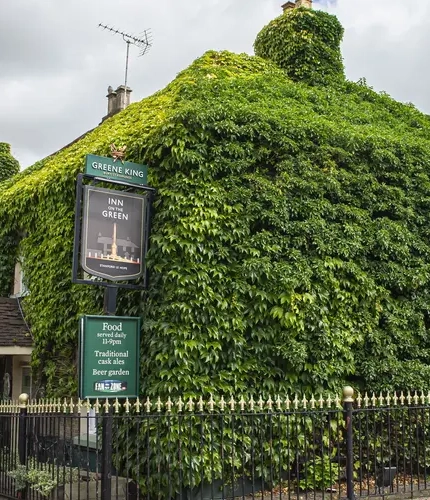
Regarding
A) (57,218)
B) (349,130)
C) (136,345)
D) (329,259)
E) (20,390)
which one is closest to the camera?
(136,345)

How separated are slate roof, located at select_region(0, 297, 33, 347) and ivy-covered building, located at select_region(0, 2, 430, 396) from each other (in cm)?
29

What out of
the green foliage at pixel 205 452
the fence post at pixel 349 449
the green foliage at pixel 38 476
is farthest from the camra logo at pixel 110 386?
the fence post at pixel 349 449

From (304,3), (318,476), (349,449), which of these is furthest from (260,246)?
(304,3)

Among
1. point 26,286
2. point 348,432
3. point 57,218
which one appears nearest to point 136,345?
point 348,432

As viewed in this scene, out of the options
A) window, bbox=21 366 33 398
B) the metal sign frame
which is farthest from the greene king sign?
window, bbox=21 366 33 398

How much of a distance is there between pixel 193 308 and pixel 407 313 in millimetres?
4053

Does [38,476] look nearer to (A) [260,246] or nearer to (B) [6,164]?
(A) [260,246]

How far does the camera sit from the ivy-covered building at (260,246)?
10.1 metres

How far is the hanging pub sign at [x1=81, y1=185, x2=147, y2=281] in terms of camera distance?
9.45 m

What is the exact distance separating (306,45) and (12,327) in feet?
28.9

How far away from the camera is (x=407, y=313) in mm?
11570

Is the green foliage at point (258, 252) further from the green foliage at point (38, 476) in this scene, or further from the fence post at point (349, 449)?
the green foliage at point (38, 476)

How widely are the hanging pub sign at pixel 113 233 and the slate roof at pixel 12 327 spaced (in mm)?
4816

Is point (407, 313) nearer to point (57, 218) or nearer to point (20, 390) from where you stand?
point (57, 218)
